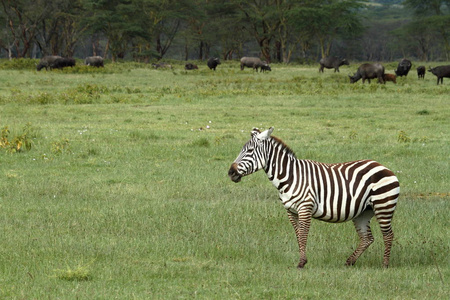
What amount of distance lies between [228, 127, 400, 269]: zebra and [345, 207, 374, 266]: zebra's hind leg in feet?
0.91

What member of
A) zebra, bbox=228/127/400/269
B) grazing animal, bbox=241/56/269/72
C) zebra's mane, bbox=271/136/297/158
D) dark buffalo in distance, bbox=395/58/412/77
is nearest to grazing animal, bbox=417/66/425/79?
dark buffalo in distance, bbox=395/58/412/77

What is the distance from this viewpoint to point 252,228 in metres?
9.24

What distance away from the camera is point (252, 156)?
713cm

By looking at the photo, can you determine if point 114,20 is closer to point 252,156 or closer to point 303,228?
point 252,156

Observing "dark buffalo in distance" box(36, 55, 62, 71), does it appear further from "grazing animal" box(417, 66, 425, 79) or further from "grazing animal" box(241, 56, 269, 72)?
"grazing animal" box(417, 66, 425, 79)

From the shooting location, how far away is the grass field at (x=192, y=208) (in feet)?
21.6

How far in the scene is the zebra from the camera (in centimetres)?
718

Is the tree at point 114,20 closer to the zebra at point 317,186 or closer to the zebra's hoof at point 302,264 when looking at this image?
the zebra at point 317,186

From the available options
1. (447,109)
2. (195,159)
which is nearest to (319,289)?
(195,159)

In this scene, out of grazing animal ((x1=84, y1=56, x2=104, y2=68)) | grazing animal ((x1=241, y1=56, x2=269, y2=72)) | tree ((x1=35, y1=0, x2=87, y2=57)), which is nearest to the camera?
grazing animal ((x1=84, y1=56, x2=104, y2=68))

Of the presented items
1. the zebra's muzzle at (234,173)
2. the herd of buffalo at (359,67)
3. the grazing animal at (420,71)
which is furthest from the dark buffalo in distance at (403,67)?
the zebra's muzzle at (234,173)

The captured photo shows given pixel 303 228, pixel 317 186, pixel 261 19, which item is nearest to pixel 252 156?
pixel 317 186

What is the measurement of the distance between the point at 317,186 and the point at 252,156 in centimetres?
86

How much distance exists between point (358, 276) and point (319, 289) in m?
0.68
